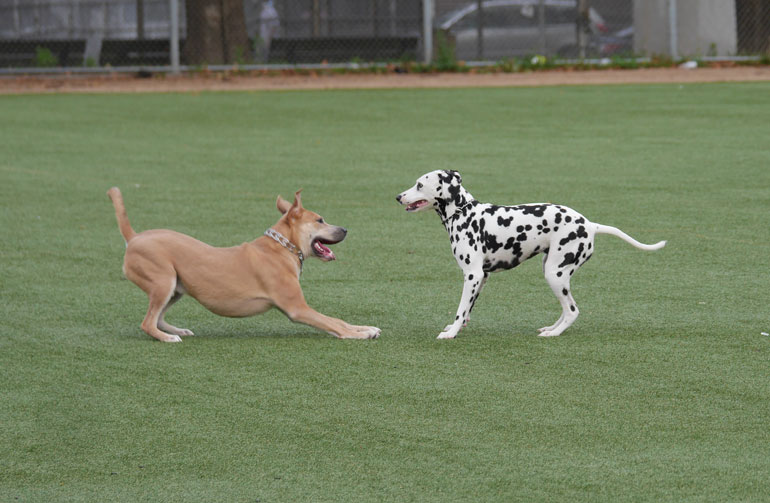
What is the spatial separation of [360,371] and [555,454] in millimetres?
1438

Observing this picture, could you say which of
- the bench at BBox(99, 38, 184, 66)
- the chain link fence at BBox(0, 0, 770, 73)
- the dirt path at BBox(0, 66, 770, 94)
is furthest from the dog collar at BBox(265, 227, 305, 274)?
the bench at BBox(99, 38, 184, 66)

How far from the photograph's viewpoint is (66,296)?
24.6 feet

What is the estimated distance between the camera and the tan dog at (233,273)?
20.3 ft

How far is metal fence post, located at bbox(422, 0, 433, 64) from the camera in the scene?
21688mm

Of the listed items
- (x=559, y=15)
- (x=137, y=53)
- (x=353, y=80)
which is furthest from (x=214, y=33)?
(x=559, y=15)

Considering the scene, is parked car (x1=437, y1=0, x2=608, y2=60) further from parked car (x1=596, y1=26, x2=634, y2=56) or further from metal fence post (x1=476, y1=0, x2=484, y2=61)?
parked car (x1=596, y1=26, x2=634, y2=56)

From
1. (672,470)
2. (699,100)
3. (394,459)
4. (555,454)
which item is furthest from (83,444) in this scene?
(699,100)

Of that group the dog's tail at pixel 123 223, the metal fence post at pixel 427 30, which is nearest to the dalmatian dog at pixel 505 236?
the dog's tail at pixel 123 223

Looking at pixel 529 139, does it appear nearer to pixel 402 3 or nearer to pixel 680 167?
pixel 680 167

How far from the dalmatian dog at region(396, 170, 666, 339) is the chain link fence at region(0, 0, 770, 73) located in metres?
16.2

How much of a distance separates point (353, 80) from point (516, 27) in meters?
4.10

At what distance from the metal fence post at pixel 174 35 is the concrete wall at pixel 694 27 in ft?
31.3

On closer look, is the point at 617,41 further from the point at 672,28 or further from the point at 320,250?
the point at 320,250

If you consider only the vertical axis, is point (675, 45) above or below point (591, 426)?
above
